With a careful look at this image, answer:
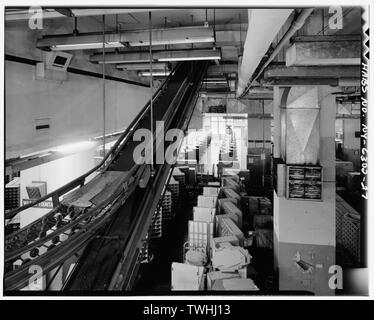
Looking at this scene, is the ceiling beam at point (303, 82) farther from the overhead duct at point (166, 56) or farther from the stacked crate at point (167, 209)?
the stacked crate at point (167, 209)

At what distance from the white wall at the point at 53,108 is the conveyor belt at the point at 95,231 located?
1.11 m

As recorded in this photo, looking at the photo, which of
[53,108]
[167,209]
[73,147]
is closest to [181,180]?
[167,209]

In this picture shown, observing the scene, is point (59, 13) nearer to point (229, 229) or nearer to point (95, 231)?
point (95, 231)

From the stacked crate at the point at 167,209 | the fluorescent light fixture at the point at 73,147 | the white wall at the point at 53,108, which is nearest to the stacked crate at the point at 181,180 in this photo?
the stacked crate at the point at 167,209

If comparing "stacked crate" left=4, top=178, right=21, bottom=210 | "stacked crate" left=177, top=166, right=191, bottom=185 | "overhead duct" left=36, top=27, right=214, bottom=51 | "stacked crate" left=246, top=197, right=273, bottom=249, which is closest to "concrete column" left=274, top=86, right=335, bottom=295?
"stacked crate" left=246, top=197, right=273, bottom=249

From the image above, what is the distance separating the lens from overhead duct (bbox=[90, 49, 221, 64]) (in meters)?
5.22

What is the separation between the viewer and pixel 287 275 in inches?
254

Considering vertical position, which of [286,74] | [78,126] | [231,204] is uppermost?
[286,74]

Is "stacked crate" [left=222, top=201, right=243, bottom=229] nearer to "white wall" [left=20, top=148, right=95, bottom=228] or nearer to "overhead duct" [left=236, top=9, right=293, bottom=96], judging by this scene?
"white wall" [left=20, top=148, right=95, bottom=228]

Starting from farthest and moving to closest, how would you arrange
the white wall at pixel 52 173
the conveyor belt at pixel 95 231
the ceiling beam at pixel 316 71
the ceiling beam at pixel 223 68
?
the ceiling beam at pixel 223 68 → the white wall at pixel 52 173 → the ceiling beam at pixel 316 71 → the conveyor belt at pixel 95 231

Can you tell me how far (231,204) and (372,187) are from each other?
237 inches

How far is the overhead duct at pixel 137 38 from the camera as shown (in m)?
4.12
